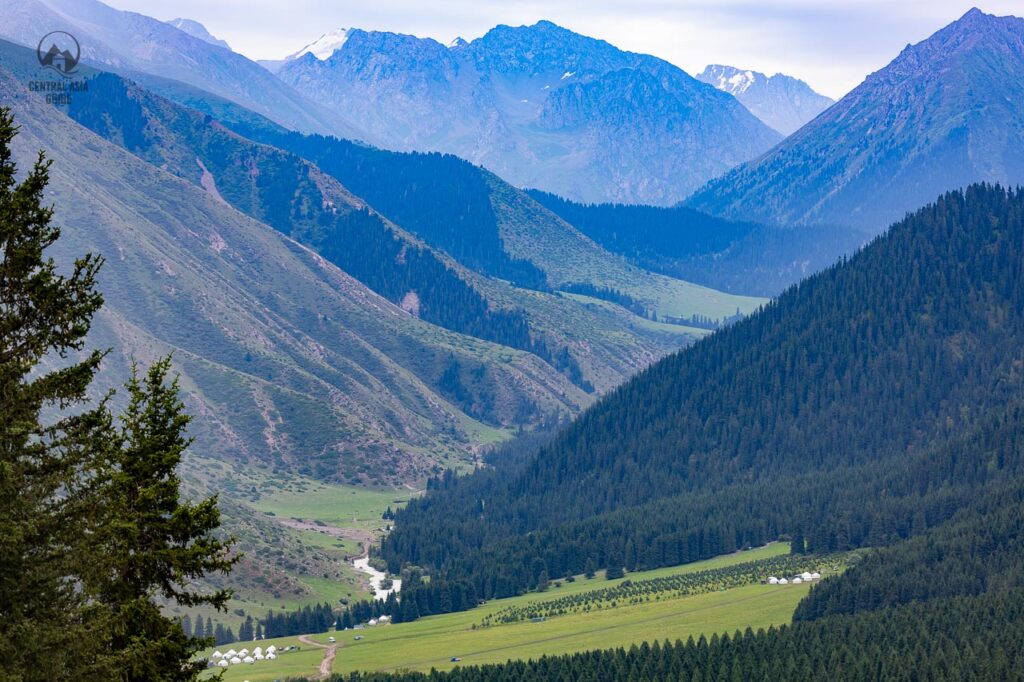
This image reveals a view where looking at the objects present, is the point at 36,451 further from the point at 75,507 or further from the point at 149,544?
the point at 149,544

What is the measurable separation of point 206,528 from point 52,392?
6898 mm

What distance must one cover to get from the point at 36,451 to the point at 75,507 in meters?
1.89

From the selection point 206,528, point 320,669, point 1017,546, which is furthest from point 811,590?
point 206,528

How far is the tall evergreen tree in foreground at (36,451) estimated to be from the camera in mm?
38250

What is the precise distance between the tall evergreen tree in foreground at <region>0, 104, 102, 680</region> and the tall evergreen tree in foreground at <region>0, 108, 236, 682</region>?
37 mm

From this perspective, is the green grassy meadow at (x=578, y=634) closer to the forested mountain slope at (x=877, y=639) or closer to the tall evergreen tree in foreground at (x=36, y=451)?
the forested mountain slope at (x=877, y=639)

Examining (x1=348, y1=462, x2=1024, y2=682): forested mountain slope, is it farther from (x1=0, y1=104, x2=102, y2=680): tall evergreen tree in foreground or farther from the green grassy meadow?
(x1=0, y1=104, x2=102, y2=680): tall evergreen tree in foreground

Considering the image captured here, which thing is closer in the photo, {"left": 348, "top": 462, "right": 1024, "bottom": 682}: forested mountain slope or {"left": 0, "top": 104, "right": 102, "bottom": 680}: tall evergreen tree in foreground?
{"left": 0, "top": 104, "right": 102, "bottom": 680}: tall evergreen tree in foreground

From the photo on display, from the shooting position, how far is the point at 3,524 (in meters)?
37.5

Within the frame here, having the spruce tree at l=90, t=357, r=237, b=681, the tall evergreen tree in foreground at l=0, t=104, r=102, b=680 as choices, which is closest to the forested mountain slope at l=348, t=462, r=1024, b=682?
the spruce tree at l=90, t=357, r=237, b=681

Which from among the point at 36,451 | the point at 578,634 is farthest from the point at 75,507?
the point at 578,634

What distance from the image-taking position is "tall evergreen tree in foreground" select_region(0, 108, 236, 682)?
38.8 m

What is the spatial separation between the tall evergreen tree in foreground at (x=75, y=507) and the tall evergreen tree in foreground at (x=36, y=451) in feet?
0.12

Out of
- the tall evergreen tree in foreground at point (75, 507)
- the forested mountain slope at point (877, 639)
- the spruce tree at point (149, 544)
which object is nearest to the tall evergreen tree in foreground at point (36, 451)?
the tall evergreen tree in foreground at point (75, 507)
